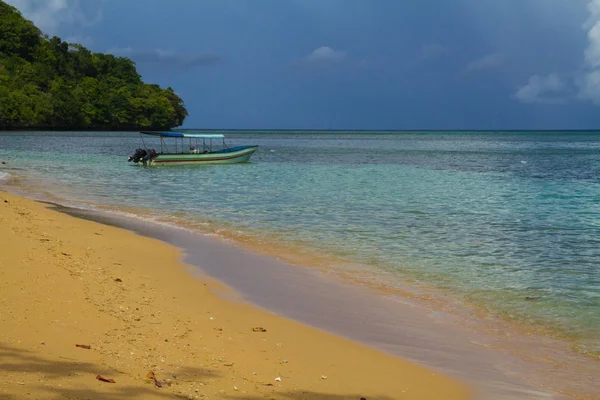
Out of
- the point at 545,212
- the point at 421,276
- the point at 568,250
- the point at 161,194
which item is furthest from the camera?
the point at 161,194

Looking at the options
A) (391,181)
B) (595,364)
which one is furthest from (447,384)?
(391,181)

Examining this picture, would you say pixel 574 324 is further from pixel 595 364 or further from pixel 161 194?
pixel 161 194

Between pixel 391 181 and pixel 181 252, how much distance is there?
829 inches

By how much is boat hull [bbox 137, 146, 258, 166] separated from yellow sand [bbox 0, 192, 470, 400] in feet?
110

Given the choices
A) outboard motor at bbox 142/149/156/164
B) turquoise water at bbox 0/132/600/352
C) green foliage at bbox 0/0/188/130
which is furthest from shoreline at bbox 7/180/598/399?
green foliage at bbox 0/0/188/130

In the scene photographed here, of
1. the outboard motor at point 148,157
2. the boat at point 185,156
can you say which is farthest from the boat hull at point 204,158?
the outboard motor at point 148,157

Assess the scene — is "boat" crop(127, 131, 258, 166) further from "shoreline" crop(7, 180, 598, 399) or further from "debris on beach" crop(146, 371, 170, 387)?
"debris on beach" crop(146, 371, 170, 387)

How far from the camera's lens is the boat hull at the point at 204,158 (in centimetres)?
4234

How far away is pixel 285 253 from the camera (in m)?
12.6

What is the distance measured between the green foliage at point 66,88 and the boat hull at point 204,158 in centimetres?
8916

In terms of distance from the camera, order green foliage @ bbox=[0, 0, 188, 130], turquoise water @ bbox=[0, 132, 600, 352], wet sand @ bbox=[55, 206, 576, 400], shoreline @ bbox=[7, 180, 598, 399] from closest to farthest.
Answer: shoreline @ bbox=[7, 180, 598, 399] → wet sand @ bbox=[55, 206, 576, 400] → turquoise water @ bbox=[0, 132, 600, 352] → green foliage @ bbox=[0, 0, 188, 130]

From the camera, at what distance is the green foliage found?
127688 mm

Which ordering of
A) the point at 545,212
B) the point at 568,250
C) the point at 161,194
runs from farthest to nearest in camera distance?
the point at 161,194 < the point at 545,212 < the point at 568,250

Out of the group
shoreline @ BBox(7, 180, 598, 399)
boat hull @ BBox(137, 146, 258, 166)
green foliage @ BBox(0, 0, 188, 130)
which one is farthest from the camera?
green foliage @ BBox(0, 0, 188, 130)
